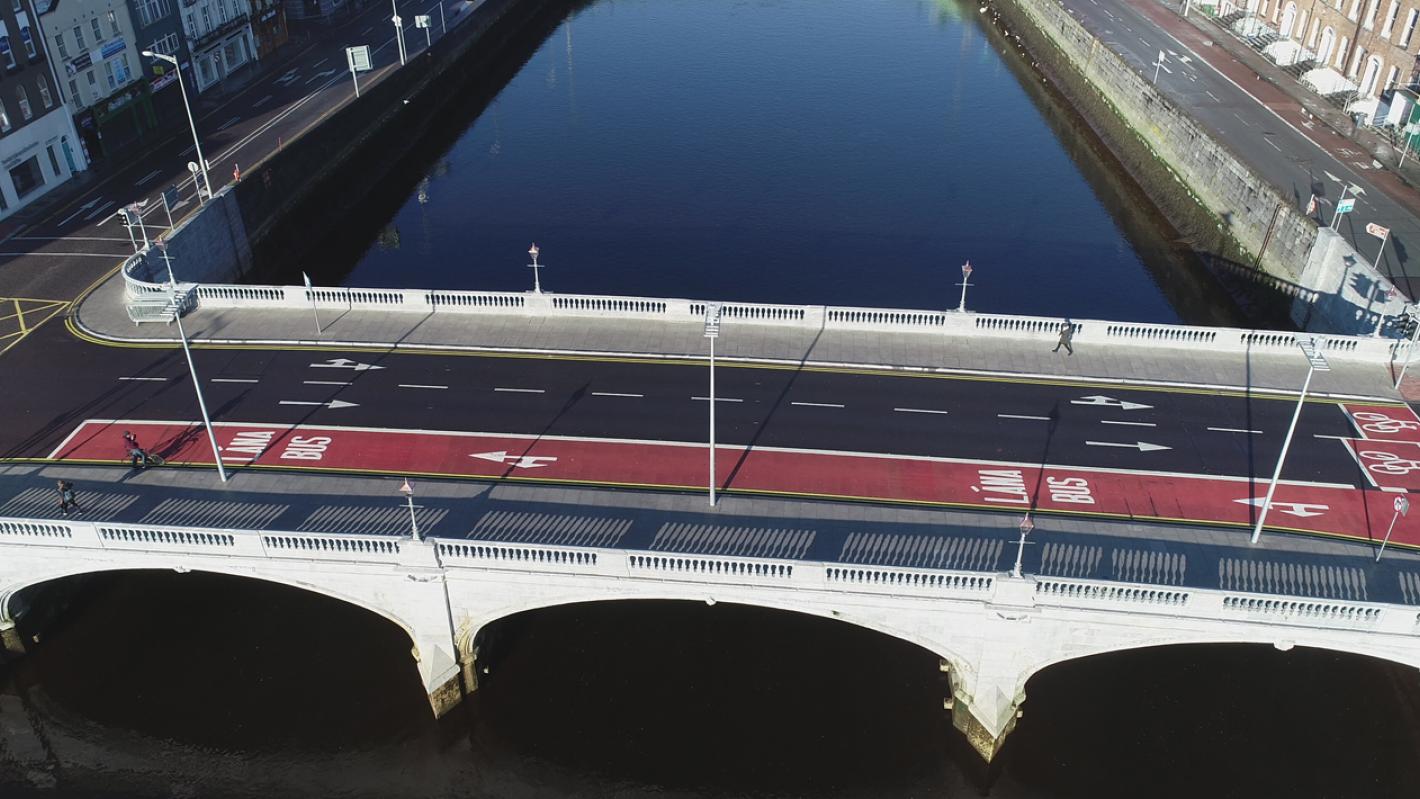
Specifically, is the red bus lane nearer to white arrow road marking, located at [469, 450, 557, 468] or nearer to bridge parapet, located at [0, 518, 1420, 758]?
white arrow road marking, located at [469, 450, 557, 468]

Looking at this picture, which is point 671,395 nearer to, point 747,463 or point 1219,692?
point 747,463

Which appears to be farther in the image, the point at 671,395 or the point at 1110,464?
the point at 671,395

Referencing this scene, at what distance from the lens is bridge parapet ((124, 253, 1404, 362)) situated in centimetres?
5078

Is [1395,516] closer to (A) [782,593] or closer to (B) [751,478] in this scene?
(A) [782,593]

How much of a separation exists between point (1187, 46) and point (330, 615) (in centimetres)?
10226

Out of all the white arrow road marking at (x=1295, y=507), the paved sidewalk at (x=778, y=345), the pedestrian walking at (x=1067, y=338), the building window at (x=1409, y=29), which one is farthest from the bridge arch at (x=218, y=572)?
the building window at (x=1409, y=29)

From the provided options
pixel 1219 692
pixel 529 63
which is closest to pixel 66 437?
pixel 1219 692

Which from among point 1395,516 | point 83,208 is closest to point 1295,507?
point 1395,516

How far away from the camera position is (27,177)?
250 feet

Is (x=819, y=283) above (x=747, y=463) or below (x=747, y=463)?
below

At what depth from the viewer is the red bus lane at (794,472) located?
4009cm

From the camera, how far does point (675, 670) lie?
42875mm

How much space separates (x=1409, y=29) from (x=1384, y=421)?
55.5 metres

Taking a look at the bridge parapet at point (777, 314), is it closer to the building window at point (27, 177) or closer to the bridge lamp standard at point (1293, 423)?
the bridge lamp standard at point (1293, 423)
